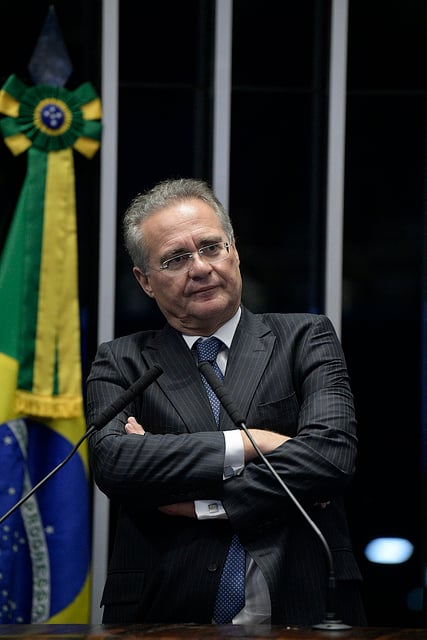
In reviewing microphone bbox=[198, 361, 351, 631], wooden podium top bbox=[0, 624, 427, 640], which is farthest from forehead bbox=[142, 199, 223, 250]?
wooden podium top bbox=[0, 624, 427, 640]

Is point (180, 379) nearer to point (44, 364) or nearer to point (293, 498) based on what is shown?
point (293, 498)

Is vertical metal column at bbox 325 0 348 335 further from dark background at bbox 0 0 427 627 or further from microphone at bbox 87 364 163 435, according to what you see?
microphone at bbox 87 364 163 435

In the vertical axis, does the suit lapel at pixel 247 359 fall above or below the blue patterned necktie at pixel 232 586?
above

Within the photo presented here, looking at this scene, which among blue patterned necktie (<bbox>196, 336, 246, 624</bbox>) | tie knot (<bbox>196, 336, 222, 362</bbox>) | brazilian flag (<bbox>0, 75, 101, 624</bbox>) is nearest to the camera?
blue patterned necktie (<bbox>196, 336, 246, 624</bbox>)

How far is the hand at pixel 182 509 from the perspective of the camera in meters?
2.64

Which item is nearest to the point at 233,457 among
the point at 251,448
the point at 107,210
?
the point at 251,448

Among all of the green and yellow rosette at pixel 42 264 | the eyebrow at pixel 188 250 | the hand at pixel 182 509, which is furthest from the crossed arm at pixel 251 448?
the green and yellow rosette at pixel 42 264

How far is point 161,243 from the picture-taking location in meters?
2.89

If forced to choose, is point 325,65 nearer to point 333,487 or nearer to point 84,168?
point 84,168

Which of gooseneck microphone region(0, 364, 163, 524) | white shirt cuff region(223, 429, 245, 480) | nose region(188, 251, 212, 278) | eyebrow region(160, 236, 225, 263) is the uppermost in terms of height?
eyebrow region(160, 236, 225, 263)

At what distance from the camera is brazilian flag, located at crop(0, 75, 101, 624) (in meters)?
3.86

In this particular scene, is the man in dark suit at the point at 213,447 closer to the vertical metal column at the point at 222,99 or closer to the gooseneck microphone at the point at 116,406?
the gooseneck microphone at the point at 116,406

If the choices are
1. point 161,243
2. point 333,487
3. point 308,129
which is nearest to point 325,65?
point 308,129

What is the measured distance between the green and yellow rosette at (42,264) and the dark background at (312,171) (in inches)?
5.4
